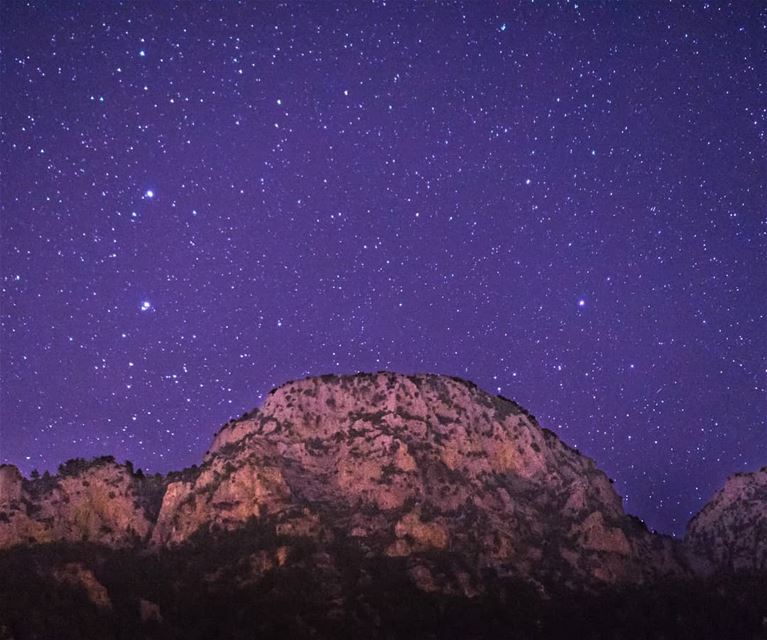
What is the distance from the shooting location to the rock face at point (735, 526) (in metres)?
145

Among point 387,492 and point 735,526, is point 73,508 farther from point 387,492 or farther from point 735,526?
point 735,526

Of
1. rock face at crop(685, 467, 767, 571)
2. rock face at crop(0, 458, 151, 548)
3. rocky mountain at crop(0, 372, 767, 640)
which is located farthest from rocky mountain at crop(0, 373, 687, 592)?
rock face at crop(685, 467, 767, 571)

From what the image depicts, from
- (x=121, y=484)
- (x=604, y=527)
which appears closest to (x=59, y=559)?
(x=121, y=484)

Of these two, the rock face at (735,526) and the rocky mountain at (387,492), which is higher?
the rocky mountain at (387,492)

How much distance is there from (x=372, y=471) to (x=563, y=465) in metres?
47.4

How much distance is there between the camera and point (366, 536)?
12319 cm

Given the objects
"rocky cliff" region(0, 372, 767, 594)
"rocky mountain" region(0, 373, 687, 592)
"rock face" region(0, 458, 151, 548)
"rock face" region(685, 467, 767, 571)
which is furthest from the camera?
"rock face" region(685, 467, 767, 571)

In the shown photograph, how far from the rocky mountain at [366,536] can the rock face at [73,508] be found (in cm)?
29

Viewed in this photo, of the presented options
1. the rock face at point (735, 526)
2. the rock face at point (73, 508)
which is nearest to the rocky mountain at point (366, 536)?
the rock face at point (73, 508)

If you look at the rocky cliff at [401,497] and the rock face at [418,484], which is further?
the rock face at [418,484]

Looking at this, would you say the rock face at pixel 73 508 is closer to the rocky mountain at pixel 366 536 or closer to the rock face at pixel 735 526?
the rocky mountain at pixel 366 536

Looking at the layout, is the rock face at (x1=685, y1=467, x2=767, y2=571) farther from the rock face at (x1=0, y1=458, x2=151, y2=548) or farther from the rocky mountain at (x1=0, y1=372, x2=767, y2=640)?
the rock face at (x1=0, y1=458, x2=151, y2=548)

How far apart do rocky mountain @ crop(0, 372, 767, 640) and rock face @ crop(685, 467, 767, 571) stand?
429mm

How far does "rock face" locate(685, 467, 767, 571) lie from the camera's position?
476 feet
